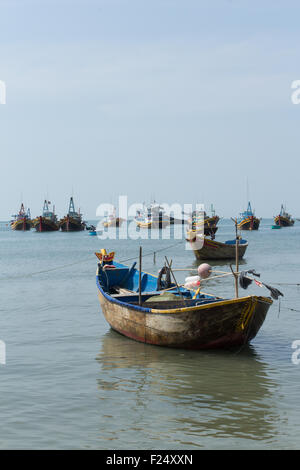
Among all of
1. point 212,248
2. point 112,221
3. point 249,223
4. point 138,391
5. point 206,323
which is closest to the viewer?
point 138,391

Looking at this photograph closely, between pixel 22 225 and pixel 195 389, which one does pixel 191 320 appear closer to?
pixel 195 389

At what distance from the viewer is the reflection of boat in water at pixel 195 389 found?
8.74 meters

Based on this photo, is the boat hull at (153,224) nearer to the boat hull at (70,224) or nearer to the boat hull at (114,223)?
the boat hull at (114,223)

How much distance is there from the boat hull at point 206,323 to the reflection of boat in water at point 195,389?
32cm

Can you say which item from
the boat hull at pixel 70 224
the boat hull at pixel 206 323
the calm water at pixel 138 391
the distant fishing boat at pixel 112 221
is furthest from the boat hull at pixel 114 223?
the boat hull at pixel 206 323

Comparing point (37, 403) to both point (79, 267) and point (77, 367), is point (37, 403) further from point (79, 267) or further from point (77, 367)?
point (79, 267)

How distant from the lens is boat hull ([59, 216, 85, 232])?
397 ft

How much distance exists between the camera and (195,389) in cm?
1074

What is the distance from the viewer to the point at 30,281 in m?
30.9

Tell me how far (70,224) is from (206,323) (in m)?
111

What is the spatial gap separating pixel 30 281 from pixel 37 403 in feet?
70.9

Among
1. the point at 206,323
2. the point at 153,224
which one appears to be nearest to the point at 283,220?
the point at 153,224

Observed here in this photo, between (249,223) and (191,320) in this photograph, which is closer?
(191,320)
